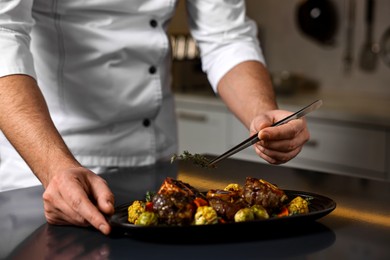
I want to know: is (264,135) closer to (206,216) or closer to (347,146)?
(206,216)

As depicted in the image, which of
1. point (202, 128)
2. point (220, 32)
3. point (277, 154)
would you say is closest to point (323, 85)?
point (202, 128)

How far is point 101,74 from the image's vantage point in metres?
1.83

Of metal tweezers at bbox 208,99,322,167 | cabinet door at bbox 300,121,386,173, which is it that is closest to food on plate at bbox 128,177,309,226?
metal tweezers at bbox 208,99,322,167

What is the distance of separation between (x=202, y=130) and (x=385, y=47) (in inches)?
33.5

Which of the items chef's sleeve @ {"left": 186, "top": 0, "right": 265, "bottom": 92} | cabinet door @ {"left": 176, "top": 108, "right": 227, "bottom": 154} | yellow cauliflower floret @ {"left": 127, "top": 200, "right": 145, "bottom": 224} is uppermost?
chef's sleeve @ {"left": 186, "top": 0, "right": 265, "bottom": 92}

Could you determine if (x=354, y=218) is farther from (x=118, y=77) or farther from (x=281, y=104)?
(x=281, y=104)

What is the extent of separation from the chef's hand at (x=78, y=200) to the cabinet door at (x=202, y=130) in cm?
196

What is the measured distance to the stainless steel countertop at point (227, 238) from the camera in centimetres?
104

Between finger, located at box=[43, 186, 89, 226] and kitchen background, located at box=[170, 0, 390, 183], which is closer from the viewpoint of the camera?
finger, located at box=[43, 186, 89, 226]

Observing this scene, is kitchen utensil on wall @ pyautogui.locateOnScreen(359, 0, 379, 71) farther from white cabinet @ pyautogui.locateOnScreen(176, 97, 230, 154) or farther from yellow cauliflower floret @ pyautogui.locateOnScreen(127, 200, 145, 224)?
yellow cauliflower floret @ pyautogui.locateOnScreen(127, 200, 145, 224)

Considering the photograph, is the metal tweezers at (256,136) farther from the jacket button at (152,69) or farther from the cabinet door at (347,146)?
the cabinet door at (347,146)

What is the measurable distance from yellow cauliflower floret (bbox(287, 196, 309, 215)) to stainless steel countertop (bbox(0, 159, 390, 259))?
3cm

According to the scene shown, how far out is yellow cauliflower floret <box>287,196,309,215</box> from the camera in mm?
1151

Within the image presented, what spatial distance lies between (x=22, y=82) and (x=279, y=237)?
0.62 m
